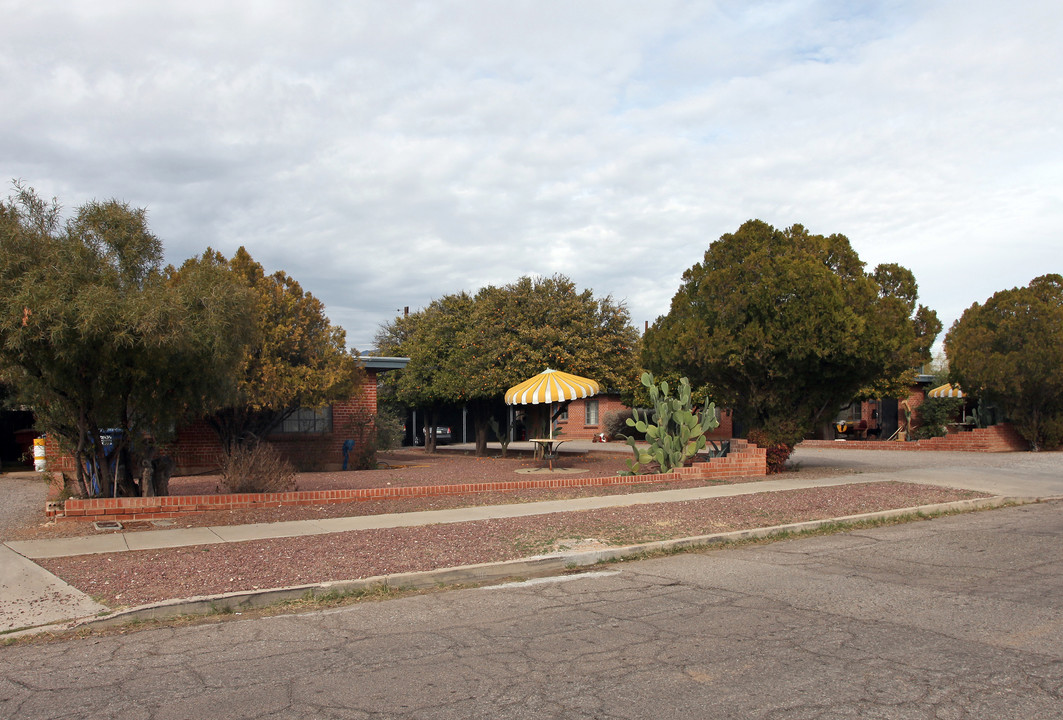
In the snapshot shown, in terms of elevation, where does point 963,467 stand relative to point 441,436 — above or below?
below

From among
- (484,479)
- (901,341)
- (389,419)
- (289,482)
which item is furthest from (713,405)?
(389,419)

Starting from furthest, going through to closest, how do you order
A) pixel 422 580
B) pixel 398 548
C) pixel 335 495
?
pixel 335 495
pixel 398 548
pixel 422 580

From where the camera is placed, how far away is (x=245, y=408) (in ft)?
58.3

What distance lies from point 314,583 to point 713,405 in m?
12.2

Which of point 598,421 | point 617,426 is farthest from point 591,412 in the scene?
point 617,426

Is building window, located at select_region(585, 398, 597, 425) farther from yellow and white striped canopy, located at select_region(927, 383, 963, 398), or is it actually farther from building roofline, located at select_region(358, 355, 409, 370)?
building roofline, located at select_region(358, 355, 409, 370)

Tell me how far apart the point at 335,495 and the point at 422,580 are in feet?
17.9

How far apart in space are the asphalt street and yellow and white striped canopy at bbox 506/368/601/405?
10.7 meters

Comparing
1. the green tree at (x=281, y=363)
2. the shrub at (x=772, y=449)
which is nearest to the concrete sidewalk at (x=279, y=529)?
the shrub at (x=772, y=449)

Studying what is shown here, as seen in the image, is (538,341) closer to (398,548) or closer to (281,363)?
(281,363)

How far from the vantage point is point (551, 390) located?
19156mm

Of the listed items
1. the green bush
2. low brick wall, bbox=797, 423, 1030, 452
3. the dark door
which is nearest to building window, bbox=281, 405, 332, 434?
low brick wall, bbox=797, 423, 1030, 452

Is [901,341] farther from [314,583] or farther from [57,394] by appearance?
[57,394]

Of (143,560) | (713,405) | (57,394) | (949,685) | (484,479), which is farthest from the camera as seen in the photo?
(713,405)
